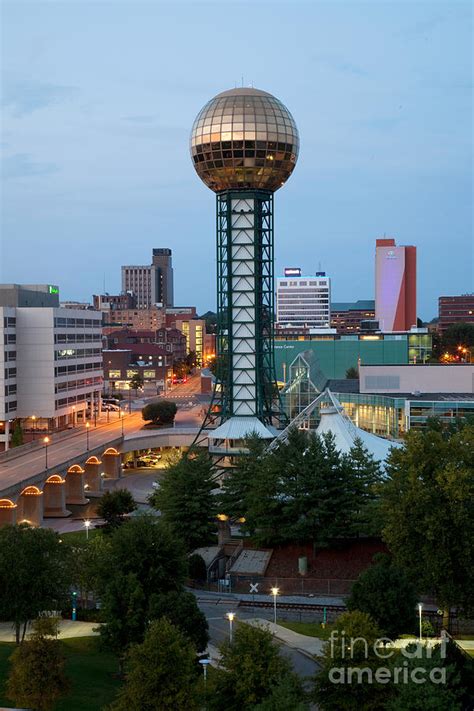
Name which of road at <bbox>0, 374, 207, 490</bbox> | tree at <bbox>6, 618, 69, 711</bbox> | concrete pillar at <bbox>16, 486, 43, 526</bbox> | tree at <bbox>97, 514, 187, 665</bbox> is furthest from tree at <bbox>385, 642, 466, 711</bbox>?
concrete pillar at <bbox>16, 486, 43, 526</bbox>

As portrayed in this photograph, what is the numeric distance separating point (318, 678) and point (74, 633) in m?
19.7

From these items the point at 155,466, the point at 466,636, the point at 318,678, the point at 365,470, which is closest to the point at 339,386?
the point at 155,466

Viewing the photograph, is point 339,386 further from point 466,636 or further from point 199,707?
point 199,707

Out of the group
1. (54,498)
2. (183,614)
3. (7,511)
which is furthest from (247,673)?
(54,498)

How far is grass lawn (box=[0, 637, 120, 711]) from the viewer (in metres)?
35.8

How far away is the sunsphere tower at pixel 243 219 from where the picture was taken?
292ft

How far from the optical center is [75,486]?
93250 mm

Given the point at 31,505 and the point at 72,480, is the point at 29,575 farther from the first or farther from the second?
the point at 72,480

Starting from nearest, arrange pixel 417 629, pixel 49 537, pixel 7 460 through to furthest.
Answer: pixel 417 629 → pixel 49 537 → pixel 7 460

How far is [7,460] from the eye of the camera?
92.3m

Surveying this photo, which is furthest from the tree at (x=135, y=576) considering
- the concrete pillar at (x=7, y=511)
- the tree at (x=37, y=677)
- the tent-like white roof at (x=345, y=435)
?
the concrete pillar at (x=7, y=511)

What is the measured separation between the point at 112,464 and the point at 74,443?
5.59m

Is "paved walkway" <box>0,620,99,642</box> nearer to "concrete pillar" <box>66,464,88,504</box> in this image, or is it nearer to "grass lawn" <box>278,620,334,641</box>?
"grass lawn" <box>278,620,334,641</box>

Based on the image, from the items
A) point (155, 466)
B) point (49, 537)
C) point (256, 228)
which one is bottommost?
point (155, 466)
